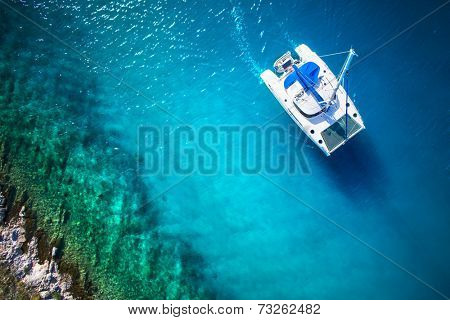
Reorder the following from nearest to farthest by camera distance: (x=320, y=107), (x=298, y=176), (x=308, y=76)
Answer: (x=320, y=107) → (x=308, y=76) → (x=298, y=176)

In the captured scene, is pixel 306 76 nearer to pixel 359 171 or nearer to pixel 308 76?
pixel 308 76

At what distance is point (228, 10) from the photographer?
101 feet

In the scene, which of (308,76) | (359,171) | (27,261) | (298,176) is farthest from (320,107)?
(27,261)

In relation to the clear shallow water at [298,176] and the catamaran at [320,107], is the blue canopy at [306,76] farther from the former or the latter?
the clear shallow water at [298,176]

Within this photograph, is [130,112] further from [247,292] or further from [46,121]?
[247,292]

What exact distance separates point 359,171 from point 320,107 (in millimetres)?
6073

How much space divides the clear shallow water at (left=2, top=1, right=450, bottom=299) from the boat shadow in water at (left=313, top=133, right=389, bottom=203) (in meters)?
0.07

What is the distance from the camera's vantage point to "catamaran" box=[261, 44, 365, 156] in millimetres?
28062

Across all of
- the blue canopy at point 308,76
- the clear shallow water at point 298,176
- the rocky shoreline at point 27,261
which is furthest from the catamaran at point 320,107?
the rocky shoreline at point 27,261

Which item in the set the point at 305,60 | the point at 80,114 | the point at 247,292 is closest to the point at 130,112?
the point at 80,114

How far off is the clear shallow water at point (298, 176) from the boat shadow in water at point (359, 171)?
7 centimetres

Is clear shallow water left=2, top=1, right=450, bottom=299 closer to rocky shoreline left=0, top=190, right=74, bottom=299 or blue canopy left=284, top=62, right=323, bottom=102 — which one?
rocky shoreline left=0, top=190, right=74, bottom=299

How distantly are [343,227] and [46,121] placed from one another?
23.4 metres

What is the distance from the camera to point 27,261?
96.0ft
